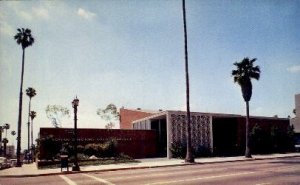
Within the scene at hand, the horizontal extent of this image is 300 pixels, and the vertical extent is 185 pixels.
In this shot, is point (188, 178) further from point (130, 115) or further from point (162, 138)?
point (130, 115)

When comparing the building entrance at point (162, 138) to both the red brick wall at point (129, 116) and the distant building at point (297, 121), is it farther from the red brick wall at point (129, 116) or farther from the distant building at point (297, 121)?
the distant building at point (297, 121)

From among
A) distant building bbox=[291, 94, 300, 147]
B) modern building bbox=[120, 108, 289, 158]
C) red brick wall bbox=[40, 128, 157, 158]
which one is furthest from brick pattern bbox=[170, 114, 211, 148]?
distant building bbox=[291, 94, 300, 147]

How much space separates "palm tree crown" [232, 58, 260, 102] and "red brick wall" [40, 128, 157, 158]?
42.8 ft

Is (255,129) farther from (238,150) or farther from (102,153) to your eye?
(102,153)

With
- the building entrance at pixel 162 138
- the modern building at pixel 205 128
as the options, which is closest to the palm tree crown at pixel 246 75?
the modern building at pixel 205 128

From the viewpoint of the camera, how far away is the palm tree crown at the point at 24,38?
4341 cm

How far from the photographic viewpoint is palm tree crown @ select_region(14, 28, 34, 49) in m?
43.4

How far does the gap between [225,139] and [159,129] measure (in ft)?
33.8

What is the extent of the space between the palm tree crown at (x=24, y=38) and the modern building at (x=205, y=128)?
19366 mm

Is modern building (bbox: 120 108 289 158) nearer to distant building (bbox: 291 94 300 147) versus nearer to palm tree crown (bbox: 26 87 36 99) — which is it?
distant building (bbox: 291 94 300 147)

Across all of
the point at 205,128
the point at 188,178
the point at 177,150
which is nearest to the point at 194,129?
the point at 205,128

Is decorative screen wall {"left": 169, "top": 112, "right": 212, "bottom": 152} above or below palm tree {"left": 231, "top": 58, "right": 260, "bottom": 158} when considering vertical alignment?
below

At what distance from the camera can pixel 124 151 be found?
1571 inches

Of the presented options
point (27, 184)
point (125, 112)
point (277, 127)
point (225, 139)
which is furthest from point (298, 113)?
point (27, 184)
